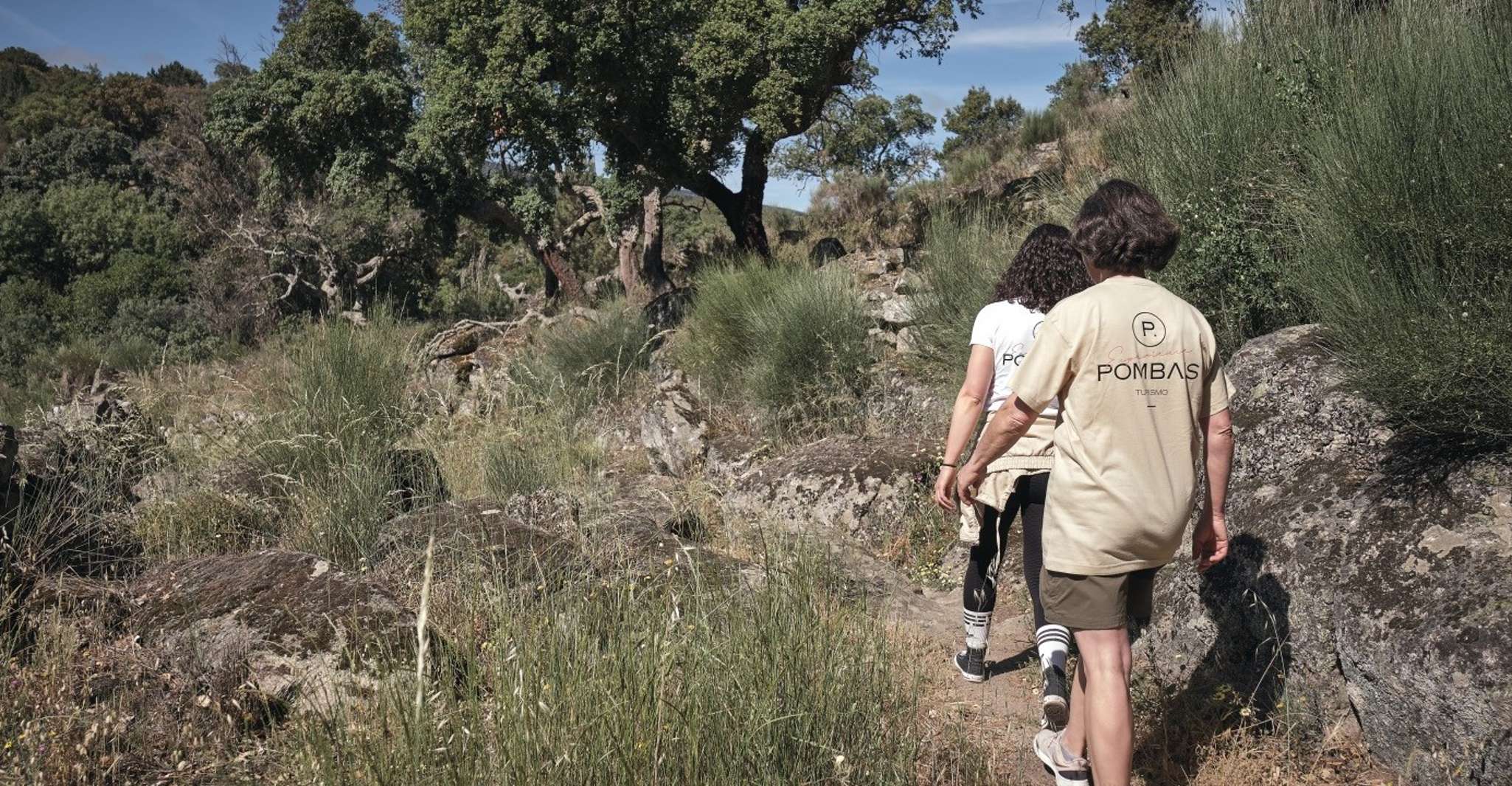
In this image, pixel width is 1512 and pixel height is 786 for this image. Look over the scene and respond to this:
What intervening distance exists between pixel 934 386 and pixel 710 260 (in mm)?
7498

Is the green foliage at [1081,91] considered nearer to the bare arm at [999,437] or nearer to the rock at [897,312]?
the rock at [897,312]

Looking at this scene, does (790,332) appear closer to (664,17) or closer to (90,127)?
(664,17)

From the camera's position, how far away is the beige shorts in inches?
102

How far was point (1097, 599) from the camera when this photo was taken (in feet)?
8.55

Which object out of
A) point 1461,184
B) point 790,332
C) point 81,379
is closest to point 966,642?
point 1461,184

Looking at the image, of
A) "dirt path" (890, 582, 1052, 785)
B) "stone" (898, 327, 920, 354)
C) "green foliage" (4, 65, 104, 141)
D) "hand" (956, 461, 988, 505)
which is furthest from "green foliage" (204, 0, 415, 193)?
"green foliage" (4, 65, 104, 141)

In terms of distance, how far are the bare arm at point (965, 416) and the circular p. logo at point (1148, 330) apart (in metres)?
0.87

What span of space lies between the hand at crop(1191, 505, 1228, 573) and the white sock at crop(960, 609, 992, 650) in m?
1.15

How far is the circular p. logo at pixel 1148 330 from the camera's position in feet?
8.32

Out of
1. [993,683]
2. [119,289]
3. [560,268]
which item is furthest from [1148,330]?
[119,289]

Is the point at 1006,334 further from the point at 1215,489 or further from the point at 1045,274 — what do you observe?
the point at 1215,489

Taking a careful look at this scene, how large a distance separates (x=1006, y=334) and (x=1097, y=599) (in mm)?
1194

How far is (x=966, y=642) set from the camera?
12.9 ft

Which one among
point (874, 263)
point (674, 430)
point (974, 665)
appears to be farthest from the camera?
point (874, 263)
